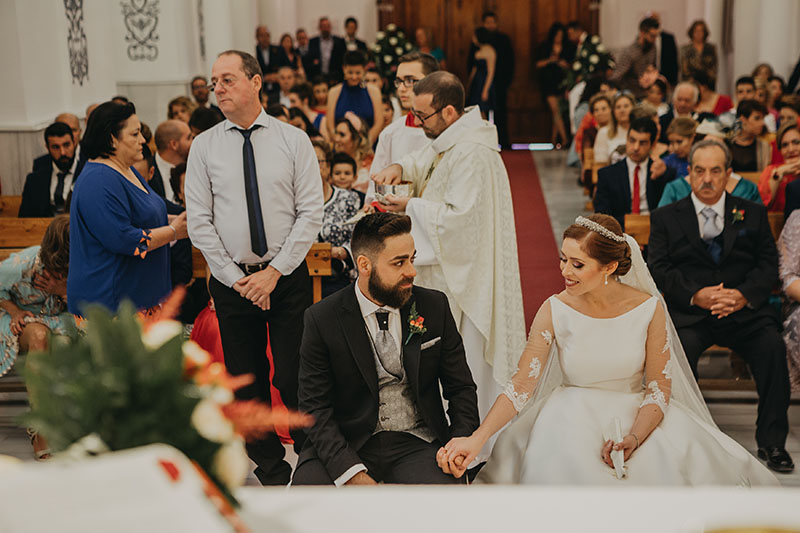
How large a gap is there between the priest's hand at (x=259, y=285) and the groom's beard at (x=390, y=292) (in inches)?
32.1

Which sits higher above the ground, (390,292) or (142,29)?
(142,29)

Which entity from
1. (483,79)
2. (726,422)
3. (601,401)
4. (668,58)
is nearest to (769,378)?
(726,422)

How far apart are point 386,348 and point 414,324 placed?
0.46ft

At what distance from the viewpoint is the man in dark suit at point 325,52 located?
14992 mm

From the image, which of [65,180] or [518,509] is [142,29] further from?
[518,509]

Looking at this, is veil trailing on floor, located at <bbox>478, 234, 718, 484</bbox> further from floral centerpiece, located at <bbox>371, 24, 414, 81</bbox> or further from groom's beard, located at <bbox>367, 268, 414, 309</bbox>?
floral centerpiece, located at <bbox>371, 24, 414, 81</bbox>

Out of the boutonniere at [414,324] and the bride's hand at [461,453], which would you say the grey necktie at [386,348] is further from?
the bride's hand at [461,453]

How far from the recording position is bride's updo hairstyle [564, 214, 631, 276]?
334 cm

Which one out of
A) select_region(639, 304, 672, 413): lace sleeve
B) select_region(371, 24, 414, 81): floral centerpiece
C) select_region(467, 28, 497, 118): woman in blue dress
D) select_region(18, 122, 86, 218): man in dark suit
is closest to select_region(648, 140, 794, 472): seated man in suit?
select_region(639, 304, 672, 413): lace sleeve

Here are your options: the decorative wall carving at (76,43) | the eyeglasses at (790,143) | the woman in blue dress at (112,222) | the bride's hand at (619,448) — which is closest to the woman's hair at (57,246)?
the woman in blue dress at (112,222)

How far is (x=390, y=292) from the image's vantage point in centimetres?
327

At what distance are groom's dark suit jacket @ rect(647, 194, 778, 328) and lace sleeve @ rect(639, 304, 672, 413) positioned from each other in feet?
4.42

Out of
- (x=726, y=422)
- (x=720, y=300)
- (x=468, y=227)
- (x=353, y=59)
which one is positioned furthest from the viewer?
(x=353, y=59)

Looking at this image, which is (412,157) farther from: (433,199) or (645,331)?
(645,331)
